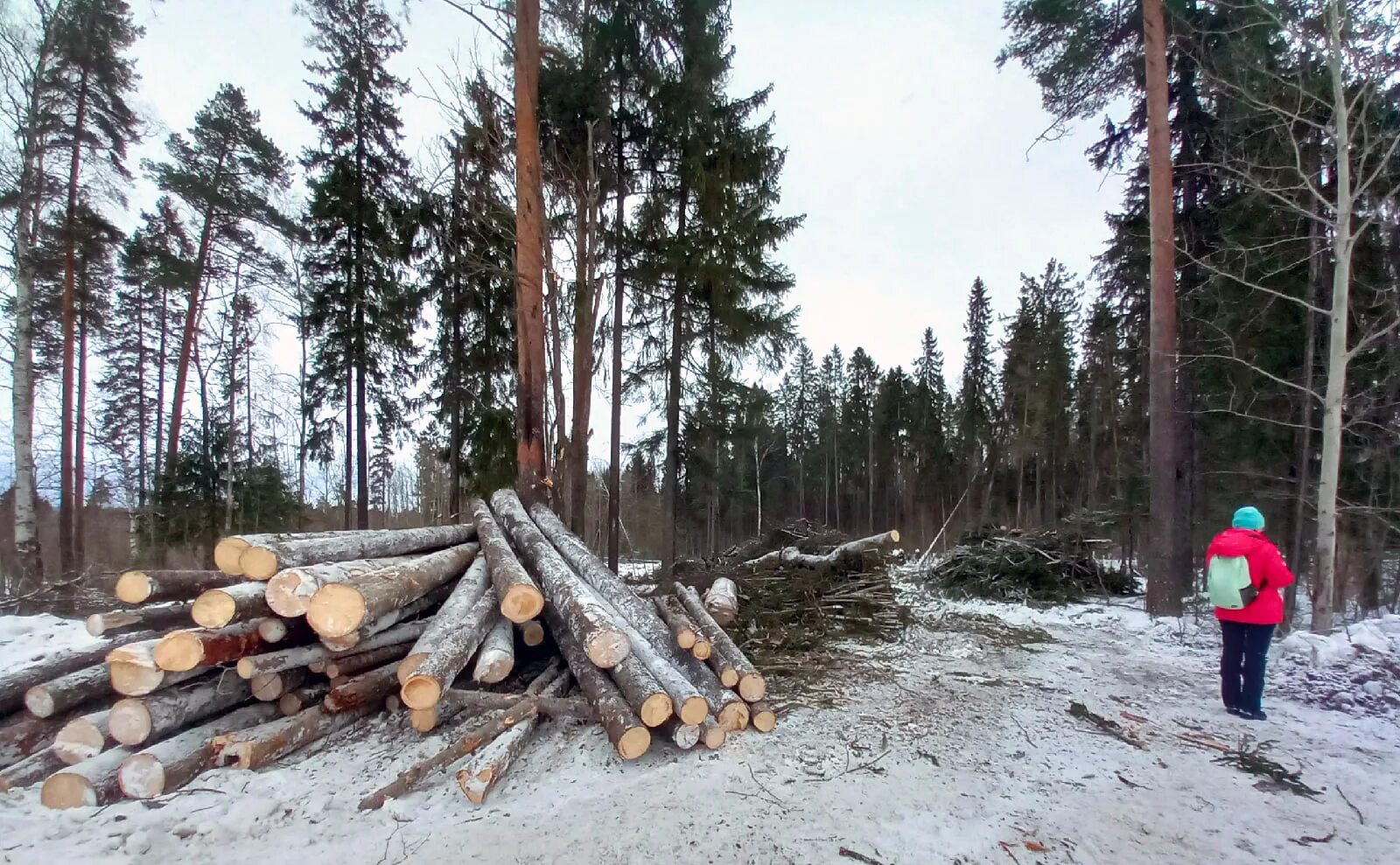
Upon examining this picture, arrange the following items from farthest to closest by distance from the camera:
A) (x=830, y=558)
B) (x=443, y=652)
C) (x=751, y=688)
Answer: (x=830, y=558) < (x=751, y=688) < (x=443, y=652)

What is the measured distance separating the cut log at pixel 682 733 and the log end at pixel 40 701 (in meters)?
4.19

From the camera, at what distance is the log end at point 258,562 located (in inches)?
166

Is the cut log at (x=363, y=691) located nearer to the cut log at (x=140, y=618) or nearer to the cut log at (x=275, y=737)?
the cut log at (x=275, y=737)

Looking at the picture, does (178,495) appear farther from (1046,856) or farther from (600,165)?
(1046,856)

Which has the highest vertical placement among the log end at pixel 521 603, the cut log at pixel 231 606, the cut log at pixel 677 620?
the cut log at pixel 231 606

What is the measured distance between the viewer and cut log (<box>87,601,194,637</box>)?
4488mm

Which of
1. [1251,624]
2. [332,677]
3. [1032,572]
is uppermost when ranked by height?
[1251,624]

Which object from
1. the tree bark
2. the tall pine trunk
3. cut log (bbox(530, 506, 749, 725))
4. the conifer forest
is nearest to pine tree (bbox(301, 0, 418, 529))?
the conifer forest

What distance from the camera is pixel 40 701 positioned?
3.89 metres

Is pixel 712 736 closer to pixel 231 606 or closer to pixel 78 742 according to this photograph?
pixel 231 606

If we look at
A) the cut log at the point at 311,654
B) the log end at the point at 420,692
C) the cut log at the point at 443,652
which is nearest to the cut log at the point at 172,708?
the cut log at the point at 311,654

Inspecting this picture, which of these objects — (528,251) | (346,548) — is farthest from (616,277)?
(346,548)

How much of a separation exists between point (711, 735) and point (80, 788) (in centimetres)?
365

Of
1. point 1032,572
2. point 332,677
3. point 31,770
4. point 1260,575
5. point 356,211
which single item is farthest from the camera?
point 356,211
